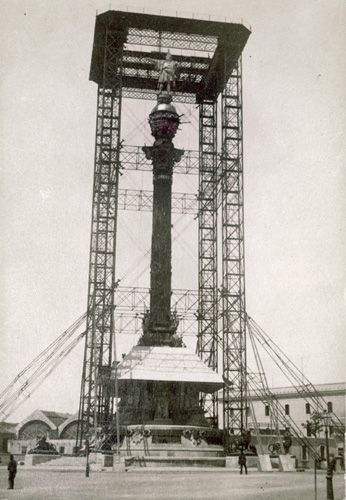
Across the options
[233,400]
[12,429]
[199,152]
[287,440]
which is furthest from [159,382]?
[12,429]

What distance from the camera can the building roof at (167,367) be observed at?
169ft

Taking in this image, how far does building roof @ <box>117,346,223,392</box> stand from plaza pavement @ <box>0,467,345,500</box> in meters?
17.2

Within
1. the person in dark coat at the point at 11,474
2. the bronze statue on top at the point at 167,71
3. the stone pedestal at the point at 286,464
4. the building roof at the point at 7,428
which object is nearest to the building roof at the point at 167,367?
the stone pedestal at the point at 286,464

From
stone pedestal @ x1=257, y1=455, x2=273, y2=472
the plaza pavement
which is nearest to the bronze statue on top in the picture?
stone pedestal @ x1=257, y1=455, x2=273, y2=472

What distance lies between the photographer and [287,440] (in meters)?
45.6

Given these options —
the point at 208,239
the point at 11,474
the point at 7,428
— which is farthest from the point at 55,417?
the point at 11,474

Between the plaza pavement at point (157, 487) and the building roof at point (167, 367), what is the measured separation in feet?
56.4

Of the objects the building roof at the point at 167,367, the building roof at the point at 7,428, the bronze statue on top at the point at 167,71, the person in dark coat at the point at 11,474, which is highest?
the bronze statue on top at the point at 167,71

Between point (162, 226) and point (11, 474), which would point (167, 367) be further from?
point (11, 474)

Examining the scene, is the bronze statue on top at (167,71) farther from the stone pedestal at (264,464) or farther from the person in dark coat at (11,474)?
the person in dark coat at (11,474)

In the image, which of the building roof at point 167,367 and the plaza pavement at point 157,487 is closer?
the plaza pavement at point 157,487

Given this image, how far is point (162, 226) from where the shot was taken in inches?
2226

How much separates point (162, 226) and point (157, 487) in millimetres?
32256

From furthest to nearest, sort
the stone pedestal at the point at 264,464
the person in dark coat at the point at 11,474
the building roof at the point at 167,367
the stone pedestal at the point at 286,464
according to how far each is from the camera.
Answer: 1. the building roof at the point at 167,367
2. the stone pedestal at the point at 286,464
3. the stone pedestal at the point at 264,464
4. the person in dark coat at the point at 11,474
